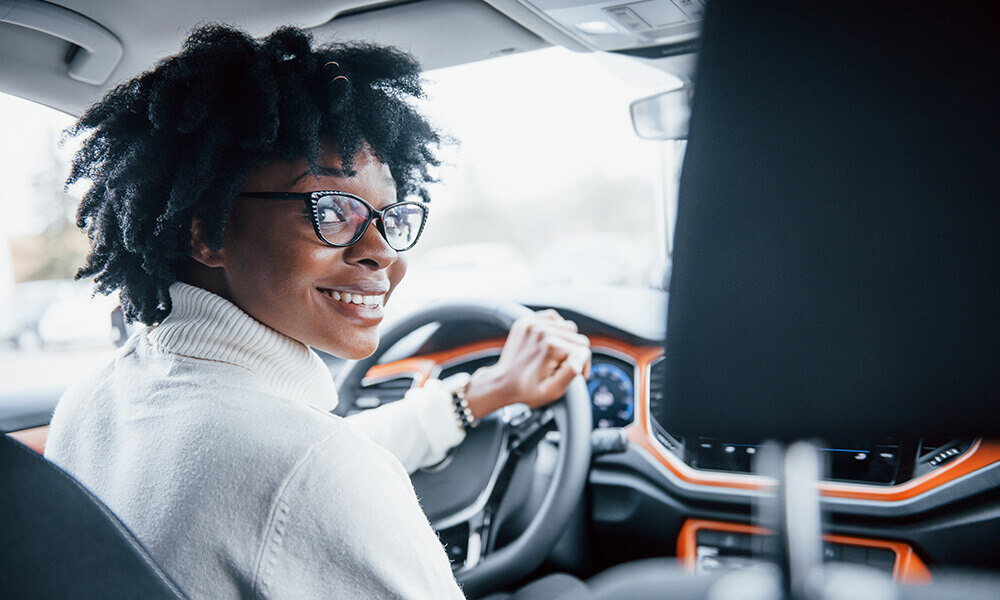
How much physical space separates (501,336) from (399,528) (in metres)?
1.43

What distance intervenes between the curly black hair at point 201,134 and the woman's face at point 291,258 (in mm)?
24

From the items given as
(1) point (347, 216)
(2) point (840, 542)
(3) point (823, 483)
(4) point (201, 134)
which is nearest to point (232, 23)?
(4) point (201, 134)

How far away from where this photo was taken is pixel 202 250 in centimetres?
125

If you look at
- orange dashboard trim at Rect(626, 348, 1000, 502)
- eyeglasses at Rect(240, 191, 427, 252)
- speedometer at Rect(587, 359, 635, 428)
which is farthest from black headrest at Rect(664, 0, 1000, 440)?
speedometer at Rect(587, 359, 635, 428)

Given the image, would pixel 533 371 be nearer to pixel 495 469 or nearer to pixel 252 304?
pixel 495 469

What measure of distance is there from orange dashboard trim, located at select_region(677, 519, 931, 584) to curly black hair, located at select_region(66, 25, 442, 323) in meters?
1.30

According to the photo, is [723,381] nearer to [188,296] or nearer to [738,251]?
[738,251]

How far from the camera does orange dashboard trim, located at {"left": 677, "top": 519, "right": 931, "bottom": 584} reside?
185cm

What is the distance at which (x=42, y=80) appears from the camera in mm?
1796

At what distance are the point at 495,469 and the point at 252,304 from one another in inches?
40.5

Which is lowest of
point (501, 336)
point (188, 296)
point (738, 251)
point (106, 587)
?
point (106, 587)

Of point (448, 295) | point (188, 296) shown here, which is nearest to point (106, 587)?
point (188, 296)

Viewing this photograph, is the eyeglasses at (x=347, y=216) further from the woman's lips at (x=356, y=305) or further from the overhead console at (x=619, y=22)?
the overhead console at (x=619, y=22)

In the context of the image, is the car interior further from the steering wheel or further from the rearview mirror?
the steering wheel
